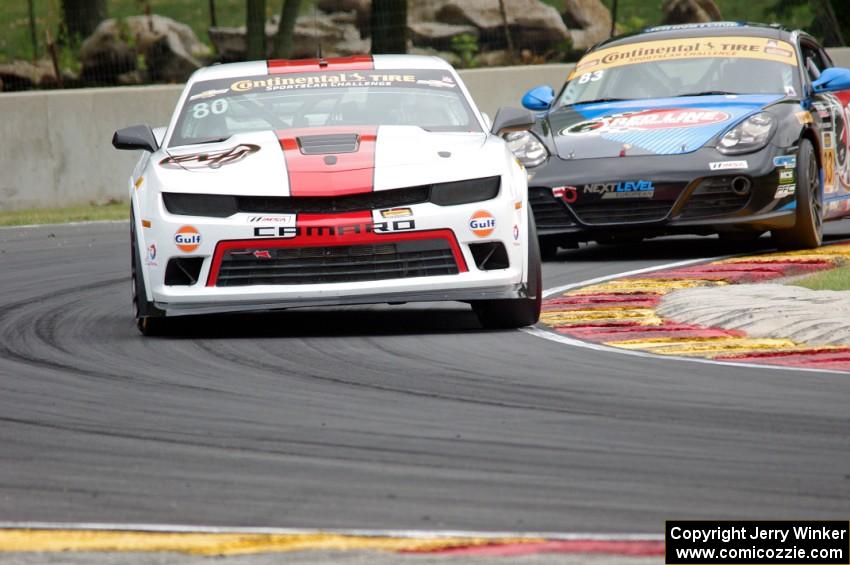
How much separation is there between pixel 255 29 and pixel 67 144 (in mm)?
3795

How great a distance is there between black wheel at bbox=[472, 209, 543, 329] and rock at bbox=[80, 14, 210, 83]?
12.9 meters

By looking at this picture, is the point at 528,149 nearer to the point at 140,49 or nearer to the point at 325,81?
the point at 325,81

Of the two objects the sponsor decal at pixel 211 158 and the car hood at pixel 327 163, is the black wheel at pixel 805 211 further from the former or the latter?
the sponsor decal at pixel 211 158

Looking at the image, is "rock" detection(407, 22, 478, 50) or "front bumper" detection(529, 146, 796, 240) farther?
"rock" detection(407, 22, 478, 50)

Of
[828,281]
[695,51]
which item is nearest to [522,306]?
[828,281]

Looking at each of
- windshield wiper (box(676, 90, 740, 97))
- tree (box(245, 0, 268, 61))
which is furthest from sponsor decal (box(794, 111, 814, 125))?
tree (box(245, 0, 268, 61))

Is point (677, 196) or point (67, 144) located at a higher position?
point (677, 196)

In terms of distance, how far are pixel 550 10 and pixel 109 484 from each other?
687 inches

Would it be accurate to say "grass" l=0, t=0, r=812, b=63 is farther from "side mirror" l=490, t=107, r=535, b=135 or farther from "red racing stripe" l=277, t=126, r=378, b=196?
"red racing stripe" l=277, t=126, r=378, b=196

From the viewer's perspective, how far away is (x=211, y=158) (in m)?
8.48

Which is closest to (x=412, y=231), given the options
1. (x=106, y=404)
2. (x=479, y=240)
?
(x=479, y=240)

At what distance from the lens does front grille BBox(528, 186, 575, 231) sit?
38.0 feet

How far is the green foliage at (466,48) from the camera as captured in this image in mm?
21609

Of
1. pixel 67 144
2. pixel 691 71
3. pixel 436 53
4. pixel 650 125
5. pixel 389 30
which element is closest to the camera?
pixel 650 125
